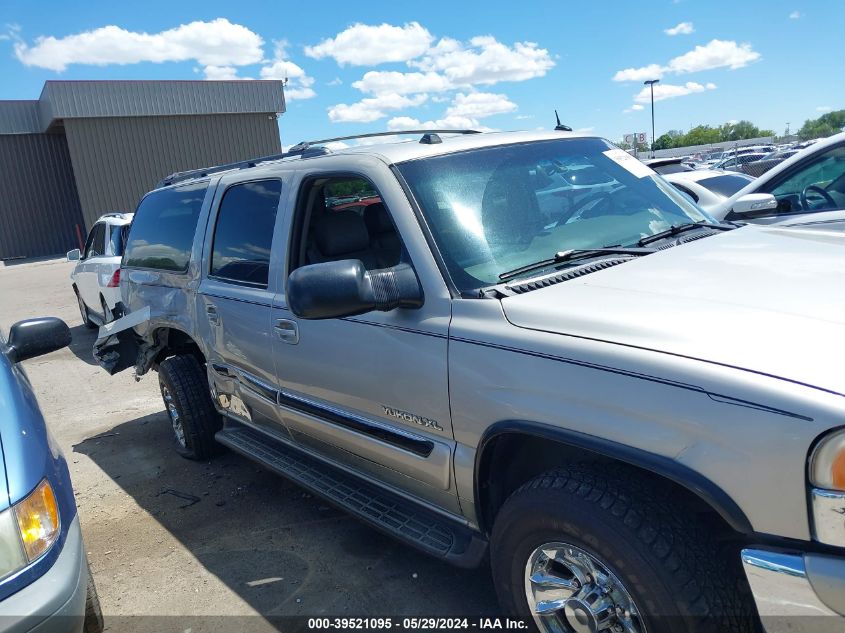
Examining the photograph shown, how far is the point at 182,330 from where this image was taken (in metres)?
4.47

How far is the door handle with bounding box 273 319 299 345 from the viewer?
3209mm

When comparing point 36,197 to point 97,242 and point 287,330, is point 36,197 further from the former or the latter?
point 287,330

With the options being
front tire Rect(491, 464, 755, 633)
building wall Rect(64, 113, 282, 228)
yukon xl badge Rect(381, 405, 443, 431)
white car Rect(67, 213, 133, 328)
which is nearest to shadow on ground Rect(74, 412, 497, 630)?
front tire Rect(491, 464, 755, 633)

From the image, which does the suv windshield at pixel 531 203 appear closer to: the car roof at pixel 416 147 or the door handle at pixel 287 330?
the car roof at pixel 416 147

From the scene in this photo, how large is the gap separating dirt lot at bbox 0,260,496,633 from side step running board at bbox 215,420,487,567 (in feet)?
1.33

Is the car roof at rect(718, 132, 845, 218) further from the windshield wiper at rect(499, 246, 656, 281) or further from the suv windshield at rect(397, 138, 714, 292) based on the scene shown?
the windshield wiper at rect(499, 246, 656, 281)

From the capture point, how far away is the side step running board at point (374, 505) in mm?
2598

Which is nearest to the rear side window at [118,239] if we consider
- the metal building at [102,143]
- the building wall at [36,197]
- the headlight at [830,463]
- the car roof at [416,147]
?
the car roof at [416,147]

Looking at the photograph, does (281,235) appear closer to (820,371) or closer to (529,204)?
(529,204)

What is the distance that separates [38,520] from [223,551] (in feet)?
4.94

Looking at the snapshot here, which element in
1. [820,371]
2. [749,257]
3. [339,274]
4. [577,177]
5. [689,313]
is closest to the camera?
[820,371]

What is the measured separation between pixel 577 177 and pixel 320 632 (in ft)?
7.83

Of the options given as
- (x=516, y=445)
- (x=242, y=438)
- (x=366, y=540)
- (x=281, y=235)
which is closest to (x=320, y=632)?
(x=366, y=540)

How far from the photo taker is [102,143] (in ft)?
87.2
